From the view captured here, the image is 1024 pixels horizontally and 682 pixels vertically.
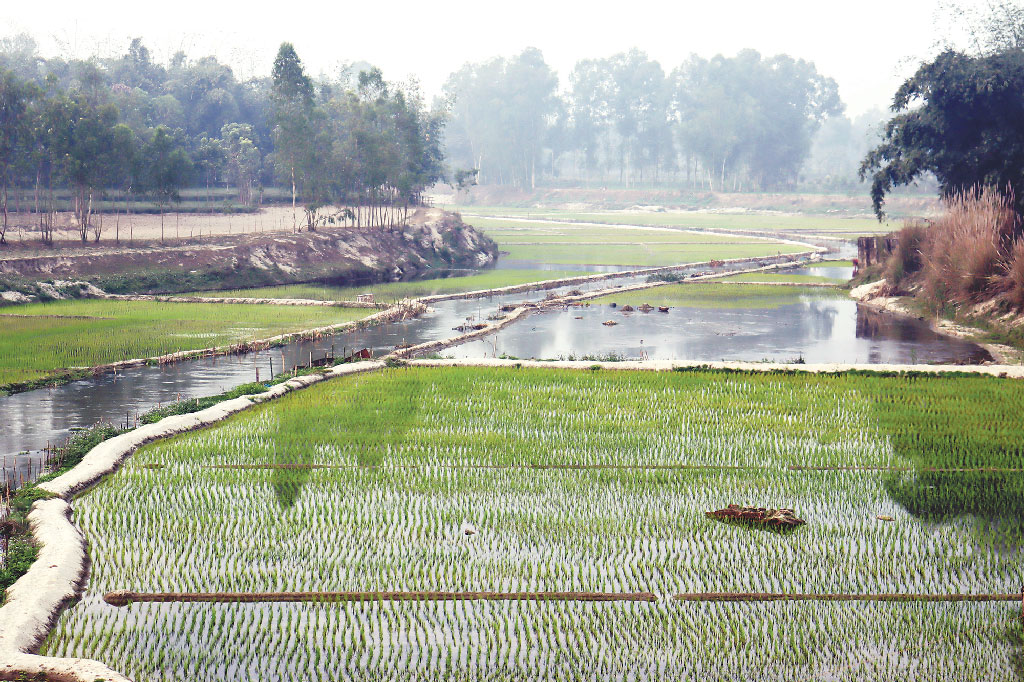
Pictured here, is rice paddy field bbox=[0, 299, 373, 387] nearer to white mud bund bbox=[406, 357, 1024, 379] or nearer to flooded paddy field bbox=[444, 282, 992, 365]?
flooded paddy field bbox=[444, 282, 992, 365]

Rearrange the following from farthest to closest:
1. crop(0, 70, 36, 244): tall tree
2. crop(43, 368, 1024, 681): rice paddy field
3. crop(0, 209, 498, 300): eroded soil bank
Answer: crop(0, 70, 36, 244): tall tree < crop(0, 209, 498, 300): eroded soil bank < crop(43, 368, 1024, 681): rice paddy field

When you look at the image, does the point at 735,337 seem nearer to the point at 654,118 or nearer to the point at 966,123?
the point at 966,123

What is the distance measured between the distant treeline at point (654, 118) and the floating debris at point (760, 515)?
9127 centimetres

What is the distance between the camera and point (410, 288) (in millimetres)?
34000

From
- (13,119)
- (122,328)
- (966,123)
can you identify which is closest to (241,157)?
(13,119)

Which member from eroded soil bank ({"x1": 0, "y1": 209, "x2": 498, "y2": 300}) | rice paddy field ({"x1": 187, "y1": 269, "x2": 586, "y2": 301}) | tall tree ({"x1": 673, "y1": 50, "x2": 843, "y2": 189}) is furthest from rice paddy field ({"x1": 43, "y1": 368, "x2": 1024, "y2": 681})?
tall tree ({"x1": 673, "y1": 50, "x2": 843, "y2": 189})

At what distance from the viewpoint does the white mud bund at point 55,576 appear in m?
6.43

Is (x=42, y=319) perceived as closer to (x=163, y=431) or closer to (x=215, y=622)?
(x=163, y=431)

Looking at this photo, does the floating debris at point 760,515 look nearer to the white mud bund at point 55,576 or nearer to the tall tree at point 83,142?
the white mud bund at point 55,576

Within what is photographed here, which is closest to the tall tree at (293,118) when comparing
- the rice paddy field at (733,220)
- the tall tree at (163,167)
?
the tall tree at (163,167)

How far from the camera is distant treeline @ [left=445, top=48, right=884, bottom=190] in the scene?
99.7 m

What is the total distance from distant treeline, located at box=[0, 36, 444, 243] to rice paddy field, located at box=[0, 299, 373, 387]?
27.2 feet

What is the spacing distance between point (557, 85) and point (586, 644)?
117 m

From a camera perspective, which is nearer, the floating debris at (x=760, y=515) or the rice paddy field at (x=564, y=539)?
the rice paddy field at (x=564, y=539)
